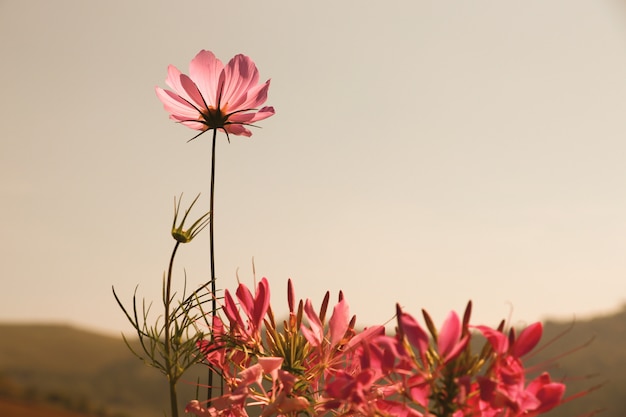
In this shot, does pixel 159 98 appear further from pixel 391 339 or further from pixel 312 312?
pixel 391 339

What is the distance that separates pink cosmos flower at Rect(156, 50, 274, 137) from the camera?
0.76m

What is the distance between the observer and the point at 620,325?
11672mm

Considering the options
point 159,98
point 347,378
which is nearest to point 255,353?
point 347,378

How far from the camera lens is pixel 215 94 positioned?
30.4 inches

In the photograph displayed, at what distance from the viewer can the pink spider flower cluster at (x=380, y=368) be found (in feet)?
1.59

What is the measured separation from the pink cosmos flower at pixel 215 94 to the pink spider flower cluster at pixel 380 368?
0.22m

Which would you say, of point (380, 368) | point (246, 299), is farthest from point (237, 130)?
point (380, 368)

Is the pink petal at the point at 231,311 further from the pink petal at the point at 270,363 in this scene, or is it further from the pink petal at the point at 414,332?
the pink petal at the point at 414,332

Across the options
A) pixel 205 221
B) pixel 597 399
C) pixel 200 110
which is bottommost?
pixel 597 399

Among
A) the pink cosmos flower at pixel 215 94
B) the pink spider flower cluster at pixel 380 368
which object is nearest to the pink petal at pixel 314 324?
the pink spider flower cluster at pixel 380 368

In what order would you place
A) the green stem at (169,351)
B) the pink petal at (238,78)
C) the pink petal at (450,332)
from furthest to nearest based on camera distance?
the pink petal at (238,78), the green stem at (169,351), the pink petal at (450,332)

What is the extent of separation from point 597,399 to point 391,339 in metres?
11.8

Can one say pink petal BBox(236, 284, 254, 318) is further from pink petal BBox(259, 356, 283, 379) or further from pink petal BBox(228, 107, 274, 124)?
pink petal BBox(228, 107, 274, 124)

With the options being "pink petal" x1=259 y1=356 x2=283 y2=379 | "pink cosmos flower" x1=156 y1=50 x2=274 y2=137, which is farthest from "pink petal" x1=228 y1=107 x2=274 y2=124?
"pink petal" x1=259 y1=356 x2=283 y2=379
